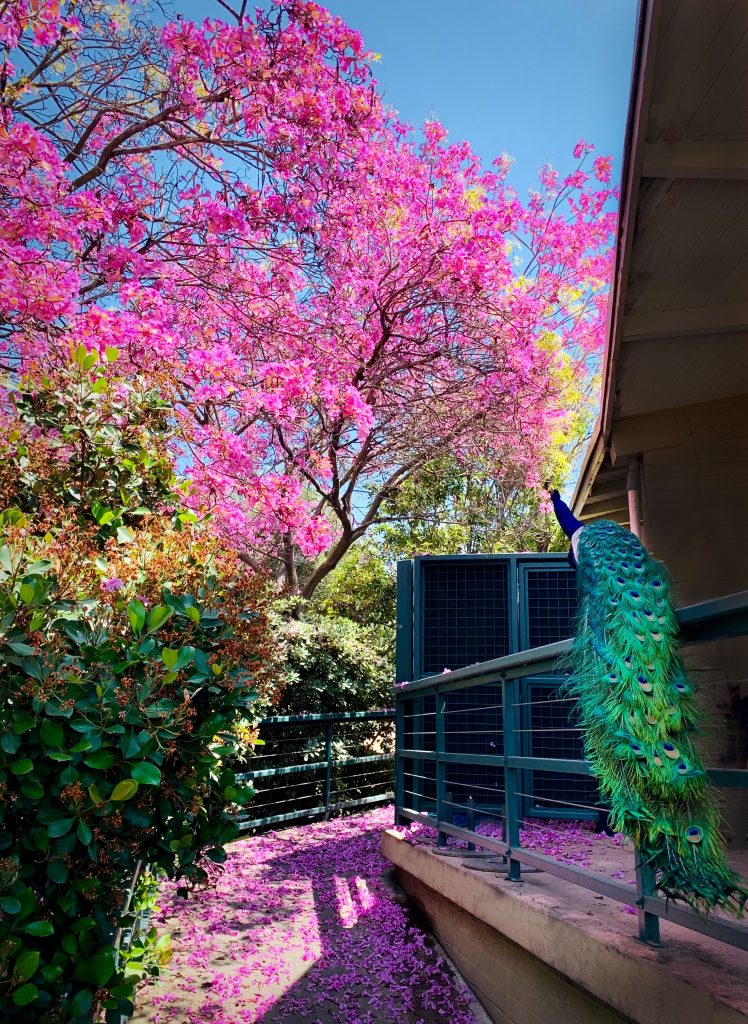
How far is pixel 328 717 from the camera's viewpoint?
7.13m

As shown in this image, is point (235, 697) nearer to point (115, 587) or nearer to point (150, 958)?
point (115, 587)

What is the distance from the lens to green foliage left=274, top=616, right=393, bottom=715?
25.4ft

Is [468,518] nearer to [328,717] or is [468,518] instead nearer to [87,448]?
[328,717]

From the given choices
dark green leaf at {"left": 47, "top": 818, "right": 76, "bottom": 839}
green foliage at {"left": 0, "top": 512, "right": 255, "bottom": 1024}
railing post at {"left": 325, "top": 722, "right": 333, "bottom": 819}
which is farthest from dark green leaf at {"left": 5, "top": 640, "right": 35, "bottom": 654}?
railing post at {"left": 325, "top": 722, "right": 333, "bottom": 819}

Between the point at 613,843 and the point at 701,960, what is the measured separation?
9.85 ft

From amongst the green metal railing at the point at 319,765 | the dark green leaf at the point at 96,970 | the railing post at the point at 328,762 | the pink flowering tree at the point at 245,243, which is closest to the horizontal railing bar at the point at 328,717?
the green metal railing at the point at 319,765

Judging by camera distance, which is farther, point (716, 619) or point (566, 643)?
point (566, 643)

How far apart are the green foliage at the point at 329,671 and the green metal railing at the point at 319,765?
249 mm

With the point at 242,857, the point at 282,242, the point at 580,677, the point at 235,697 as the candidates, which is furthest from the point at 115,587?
the point at 242,857

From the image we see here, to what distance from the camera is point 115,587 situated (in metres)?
2.32

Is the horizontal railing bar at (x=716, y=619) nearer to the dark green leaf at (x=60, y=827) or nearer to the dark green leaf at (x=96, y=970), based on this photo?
the dark green leaf at (x=60, y=827)

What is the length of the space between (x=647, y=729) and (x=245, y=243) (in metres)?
4.30

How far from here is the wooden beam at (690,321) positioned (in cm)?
338

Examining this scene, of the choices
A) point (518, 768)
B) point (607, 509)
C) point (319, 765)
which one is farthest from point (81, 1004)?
point (607, 509)
